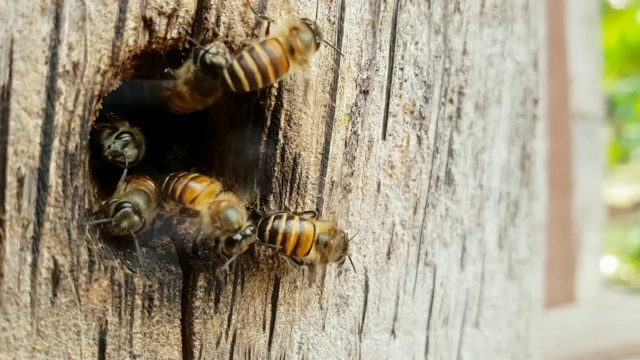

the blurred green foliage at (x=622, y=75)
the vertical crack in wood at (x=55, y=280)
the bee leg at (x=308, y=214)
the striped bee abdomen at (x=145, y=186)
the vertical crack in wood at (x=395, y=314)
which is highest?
the blurred green foliage at (x=622, y=75)

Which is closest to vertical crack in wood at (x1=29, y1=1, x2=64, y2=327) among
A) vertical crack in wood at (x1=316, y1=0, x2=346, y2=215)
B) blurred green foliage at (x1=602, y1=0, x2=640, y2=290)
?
vertical crack in wood at (x1=316, y1=0, x2=346, y2=215)

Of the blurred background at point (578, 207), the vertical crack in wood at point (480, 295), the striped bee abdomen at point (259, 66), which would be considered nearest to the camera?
the striped bee abdomen at point (259, 66)

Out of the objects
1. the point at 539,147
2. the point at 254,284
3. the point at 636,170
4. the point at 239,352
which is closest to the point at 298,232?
the point at 254,284

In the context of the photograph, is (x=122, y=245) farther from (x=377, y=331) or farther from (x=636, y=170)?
(x=636, y=170)

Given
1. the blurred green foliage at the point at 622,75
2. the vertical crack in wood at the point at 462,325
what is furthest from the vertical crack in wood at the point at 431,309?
the blurred green foliage at the point at 622,75

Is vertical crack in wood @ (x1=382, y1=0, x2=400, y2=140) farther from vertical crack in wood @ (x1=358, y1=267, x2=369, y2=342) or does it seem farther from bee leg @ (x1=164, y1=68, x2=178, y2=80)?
bee leg @ (x1=164, y1=68, x2=178, y2=80)

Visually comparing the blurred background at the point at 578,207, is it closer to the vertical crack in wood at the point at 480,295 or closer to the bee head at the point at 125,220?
the vertical crack in wood at the point at 480,295

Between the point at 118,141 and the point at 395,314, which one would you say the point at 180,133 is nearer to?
the point at 118,141

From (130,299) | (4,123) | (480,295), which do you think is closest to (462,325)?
(480,295)
